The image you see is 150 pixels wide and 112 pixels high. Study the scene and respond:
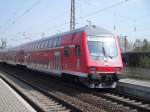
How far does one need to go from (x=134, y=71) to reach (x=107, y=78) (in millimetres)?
14101

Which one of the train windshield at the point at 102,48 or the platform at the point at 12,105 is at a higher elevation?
the train windshield at the point at 102,48

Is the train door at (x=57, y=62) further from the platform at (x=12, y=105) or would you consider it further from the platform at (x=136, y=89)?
the platform at (x=12, y=105)

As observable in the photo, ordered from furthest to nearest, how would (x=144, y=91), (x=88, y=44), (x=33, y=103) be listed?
1. (x=88, y=44)
2. (x=144, y=91)
3. (x=33, y=103)

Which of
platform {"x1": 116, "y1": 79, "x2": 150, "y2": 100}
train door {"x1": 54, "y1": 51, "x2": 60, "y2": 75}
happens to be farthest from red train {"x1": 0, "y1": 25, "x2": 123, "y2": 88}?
platform {"x1": 116, "y1": 79, "x2": 150, "y2": 100}

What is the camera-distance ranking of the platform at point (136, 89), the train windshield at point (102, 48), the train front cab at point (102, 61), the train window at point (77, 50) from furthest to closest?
the train window at point (77, 50)
the train windshield at point (102, 48)
the train front cab at point (102, 61)
the platform at point (136, 89)

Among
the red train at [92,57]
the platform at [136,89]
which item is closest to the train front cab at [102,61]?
the red train at [92,57]

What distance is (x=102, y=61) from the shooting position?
1540 centimetres

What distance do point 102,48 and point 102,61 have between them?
80cm

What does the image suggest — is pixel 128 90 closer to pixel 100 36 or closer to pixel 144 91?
pixel 144 91

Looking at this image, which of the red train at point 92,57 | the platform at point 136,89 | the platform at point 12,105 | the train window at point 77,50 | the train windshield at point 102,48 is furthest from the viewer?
the train window at point 77,50

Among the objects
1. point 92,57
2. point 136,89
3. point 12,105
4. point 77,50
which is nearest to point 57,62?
point 77,50

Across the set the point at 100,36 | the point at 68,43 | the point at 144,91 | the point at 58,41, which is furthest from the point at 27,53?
the point at 144,91

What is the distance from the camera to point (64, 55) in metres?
18.4

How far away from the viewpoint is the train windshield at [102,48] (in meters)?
15.6
